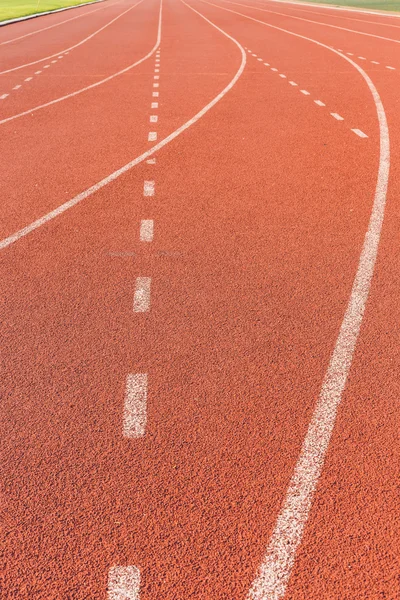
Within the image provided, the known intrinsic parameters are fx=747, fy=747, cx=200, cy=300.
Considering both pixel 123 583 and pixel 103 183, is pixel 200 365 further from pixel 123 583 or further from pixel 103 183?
pixel 103 183

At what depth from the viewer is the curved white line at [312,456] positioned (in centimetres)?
319

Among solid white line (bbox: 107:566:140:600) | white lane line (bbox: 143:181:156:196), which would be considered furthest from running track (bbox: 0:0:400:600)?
white lane line (bbox: 143:181:156:196)

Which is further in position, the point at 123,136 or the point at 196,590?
the point at 123,136

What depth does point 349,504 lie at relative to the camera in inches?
142

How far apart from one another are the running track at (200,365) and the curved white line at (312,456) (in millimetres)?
13

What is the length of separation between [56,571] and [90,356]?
1.92m

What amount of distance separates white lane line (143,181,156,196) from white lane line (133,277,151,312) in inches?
102

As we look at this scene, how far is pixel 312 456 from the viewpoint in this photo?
13.0 ft

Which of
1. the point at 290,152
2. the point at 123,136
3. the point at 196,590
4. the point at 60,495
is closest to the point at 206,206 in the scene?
the point at 290,152

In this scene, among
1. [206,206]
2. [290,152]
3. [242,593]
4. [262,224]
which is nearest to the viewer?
[242,593]

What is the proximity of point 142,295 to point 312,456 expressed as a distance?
2.36 meters

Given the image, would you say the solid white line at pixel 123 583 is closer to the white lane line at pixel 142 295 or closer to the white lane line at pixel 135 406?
the white lane line at pixel 135 406

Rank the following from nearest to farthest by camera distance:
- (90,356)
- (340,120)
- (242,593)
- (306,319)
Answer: (242,593)
(90,356)
(306,319)
(340,120)

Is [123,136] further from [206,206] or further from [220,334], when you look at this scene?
[220,334]
